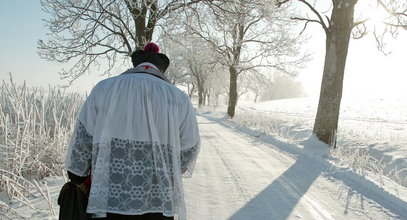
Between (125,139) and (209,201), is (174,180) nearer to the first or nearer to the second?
(125,139)

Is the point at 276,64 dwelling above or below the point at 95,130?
above

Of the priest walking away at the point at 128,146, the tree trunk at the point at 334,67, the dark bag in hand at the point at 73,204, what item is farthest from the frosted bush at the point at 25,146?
the tree trunk at the point at 334,67

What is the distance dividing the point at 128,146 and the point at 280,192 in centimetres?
295

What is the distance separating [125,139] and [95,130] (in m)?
0.20

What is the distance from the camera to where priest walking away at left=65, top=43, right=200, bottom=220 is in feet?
5.34

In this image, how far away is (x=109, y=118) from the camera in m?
1.62

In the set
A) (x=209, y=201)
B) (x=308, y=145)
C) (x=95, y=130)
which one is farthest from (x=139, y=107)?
(x=308, y=145)

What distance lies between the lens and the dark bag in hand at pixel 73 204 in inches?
64.9

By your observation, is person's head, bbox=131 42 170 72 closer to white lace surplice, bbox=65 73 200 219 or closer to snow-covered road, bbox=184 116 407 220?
white lace surplice, bbox=65 73 200 219

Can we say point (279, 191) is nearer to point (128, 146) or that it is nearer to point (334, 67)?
point (128, 146)

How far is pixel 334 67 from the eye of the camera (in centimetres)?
722

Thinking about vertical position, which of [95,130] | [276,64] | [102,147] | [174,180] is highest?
[276,64]

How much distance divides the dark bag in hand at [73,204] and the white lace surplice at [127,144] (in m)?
0.10

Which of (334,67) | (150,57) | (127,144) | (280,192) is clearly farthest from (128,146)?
(334,67)
